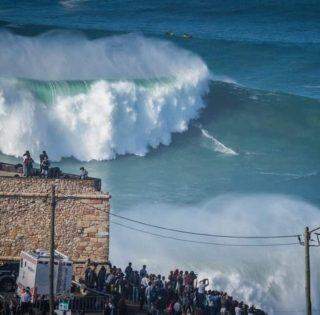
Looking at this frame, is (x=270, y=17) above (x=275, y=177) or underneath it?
above

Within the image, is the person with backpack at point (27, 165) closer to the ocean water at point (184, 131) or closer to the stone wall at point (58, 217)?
the stone wall at point (58, 217)

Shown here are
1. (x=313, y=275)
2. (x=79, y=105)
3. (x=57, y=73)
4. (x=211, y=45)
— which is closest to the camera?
(x=313, y=275)

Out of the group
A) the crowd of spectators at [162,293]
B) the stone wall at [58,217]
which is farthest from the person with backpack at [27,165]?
the crowd of spectators at [162,293]

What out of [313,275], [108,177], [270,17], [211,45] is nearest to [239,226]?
[313,275]

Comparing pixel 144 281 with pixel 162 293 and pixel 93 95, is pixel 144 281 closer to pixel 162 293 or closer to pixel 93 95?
pixel 162 293

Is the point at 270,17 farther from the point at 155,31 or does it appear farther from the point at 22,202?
the point at 22,202

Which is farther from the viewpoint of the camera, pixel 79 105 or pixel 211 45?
pixel 211 45

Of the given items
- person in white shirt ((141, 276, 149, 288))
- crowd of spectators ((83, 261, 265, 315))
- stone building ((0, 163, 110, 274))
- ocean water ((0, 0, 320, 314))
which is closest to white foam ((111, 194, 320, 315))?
ocean water ((0, 0, 320, 314))

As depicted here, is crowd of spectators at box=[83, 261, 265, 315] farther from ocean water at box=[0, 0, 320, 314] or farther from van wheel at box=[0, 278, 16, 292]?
ocean water at box=[0, 0, 320, 314]
